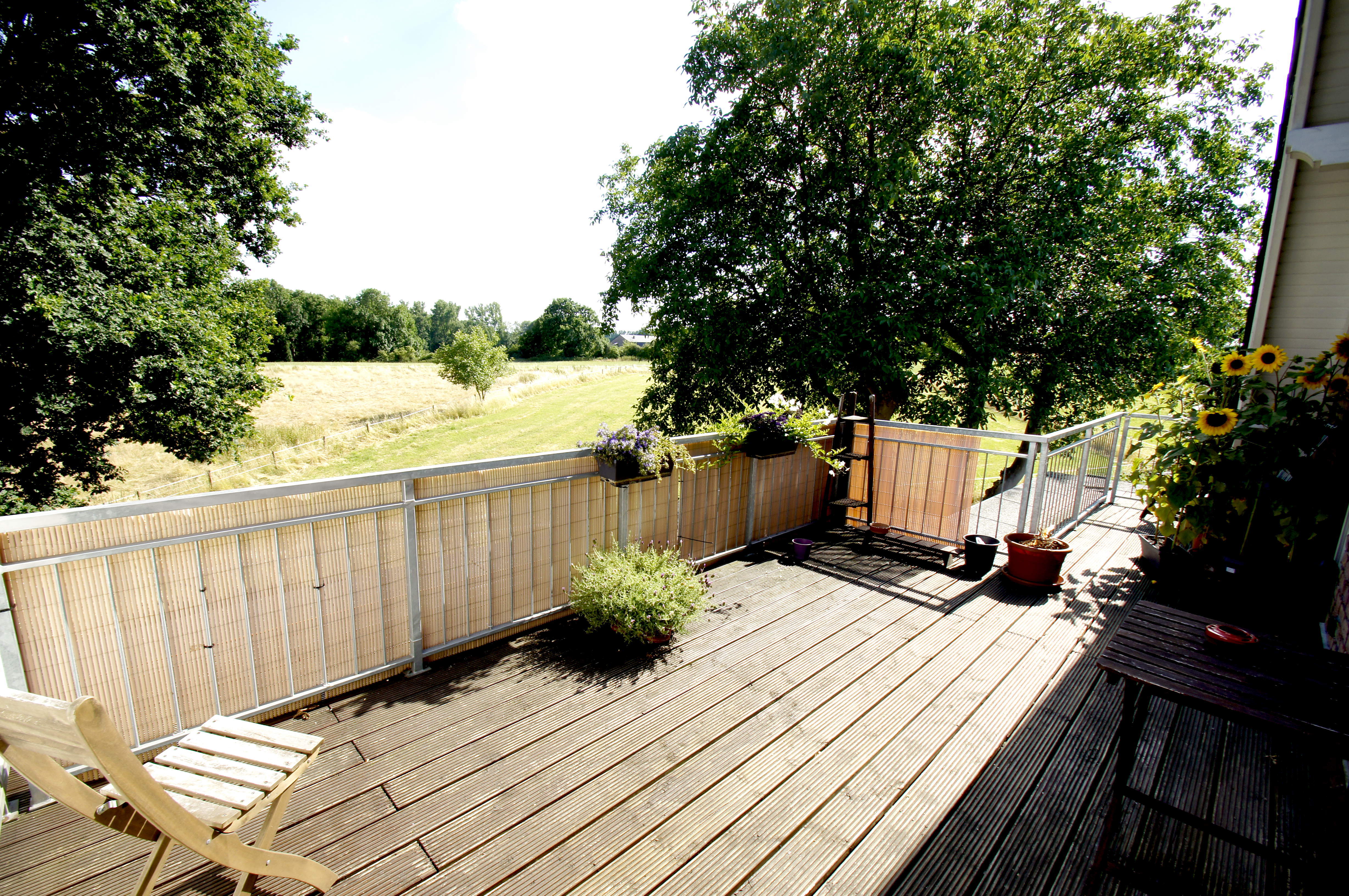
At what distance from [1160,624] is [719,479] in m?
2.92

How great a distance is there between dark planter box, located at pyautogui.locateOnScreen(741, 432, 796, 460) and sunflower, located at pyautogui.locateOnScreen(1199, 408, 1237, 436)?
101 inches

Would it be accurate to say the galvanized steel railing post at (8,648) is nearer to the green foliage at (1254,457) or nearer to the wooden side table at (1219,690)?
the wooden side table at (1219,690)

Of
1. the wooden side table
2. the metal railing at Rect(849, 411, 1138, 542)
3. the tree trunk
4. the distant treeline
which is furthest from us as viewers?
the distant treeline

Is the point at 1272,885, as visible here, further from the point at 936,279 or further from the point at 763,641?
the point at 936,279

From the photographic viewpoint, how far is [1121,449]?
6570 millimetres

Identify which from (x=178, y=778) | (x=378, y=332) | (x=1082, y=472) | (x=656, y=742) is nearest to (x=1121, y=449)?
(x=1082, y=472)

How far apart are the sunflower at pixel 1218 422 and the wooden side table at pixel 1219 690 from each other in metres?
1.70

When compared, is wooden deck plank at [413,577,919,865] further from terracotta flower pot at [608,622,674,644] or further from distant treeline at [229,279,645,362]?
distant treeline at [229,279,645,362]

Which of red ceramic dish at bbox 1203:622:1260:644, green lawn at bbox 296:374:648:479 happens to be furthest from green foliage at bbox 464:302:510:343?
red ceramic dish at bbox 1203:622:1260:644

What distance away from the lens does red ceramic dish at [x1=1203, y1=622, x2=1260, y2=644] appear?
1.95m

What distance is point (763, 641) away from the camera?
3.43m

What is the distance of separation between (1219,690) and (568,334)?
7288 cm

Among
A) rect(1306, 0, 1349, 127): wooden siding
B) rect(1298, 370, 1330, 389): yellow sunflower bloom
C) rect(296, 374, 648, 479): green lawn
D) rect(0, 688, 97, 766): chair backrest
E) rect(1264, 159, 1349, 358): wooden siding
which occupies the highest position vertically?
rect(1306, 0, 1349, 127): wooden siding

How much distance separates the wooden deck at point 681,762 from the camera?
186 cm
